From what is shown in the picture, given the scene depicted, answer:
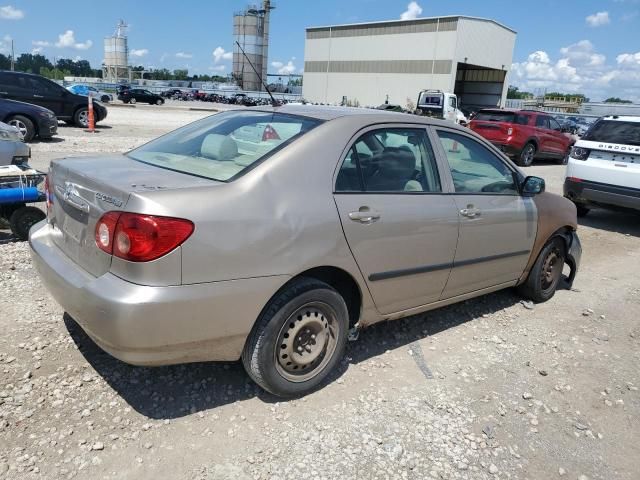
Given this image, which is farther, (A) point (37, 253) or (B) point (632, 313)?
(B) point (632, 313)

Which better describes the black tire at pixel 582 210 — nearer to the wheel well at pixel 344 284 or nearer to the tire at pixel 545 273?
the tire at pixel 545 273

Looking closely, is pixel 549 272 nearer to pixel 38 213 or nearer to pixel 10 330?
pixel 10 330

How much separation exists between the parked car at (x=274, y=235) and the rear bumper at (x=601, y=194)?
4.62 metres

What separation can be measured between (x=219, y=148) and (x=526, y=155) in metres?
15.1

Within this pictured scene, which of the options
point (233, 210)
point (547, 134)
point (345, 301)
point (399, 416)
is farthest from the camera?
point (547, 134)

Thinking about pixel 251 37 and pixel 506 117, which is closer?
pixel 506 117

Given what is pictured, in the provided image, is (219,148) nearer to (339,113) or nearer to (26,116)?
(339,113)

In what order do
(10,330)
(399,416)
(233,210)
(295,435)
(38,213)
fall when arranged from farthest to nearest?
(38,213) < (10,330) < (399,416) < (295,435) < (233,210)

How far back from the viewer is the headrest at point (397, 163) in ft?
11.2

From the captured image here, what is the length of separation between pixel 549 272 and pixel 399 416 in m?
2.66

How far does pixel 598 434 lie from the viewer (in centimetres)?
307

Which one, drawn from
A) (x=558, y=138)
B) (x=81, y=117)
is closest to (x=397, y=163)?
(x=558, y=138)

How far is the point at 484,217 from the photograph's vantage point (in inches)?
153

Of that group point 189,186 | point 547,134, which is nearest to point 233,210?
point 189,186
